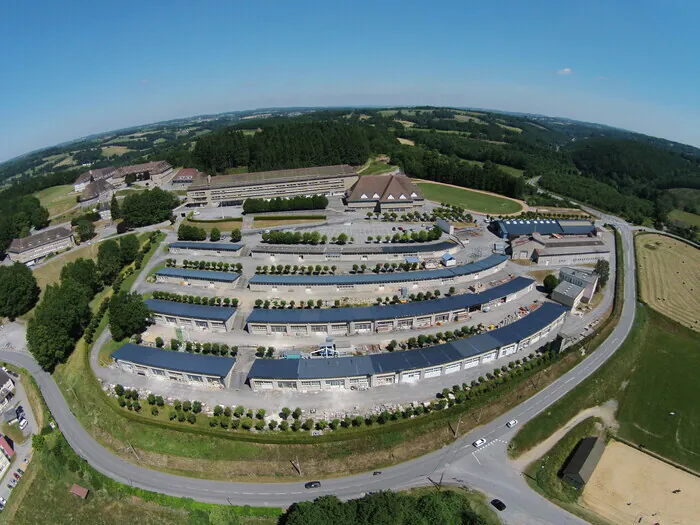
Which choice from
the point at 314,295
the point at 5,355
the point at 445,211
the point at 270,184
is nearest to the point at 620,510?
the point at 314,295

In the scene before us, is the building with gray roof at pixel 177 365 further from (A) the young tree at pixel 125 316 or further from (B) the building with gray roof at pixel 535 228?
(B) the building with gray roof at pixel 535 228

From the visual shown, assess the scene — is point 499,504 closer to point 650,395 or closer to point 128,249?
Answer: point 650,395

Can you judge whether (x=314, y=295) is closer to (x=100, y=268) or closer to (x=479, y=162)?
(x=100, y=268)

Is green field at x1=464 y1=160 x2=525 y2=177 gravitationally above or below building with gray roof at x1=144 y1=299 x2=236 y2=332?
above

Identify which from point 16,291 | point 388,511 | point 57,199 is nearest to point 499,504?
point 388,511

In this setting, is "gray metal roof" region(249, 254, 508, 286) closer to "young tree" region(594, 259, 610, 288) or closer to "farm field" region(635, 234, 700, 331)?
"young tree" region(594, 259, 610, 288)

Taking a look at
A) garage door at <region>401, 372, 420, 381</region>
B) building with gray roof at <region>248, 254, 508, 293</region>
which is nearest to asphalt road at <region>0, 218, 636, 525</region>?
garage door at <region>401, 372, 420, 381</region>
